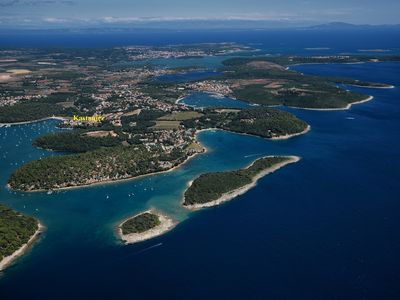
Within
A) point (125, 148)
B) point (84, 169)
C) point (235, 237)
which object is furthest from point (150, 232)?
point (125, 148)

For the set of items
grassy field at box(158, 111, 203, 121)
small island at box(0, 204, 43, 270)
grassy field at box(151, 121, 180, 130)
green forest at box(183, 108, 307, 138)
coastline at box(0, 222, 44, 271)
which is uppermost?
green forest at box(183, 108, 307, 138)

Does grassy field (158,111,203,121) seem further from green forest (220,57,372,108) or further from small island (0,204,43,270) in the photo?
small island (0,204,43,270)

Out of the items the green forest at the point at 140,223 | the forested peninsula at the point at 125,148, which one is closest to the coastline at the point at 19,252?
the green forest at the point at 140,223

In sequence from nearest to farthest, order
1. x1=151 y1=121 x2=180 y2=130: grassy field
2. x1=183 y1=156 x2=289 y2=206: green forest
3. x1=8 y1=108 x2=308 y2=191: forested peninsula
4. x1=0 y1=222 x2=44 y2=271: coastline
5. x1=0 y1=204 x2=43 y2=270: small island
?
x1=0 y1=222 x2=44 y2=271: coastline → x1=0 y1=204 x2=43 y2=270: small island → x1=183 y1=156 x2=289 y2=206: green forest → x1=8 y1=108 x2=308 y2=191: forested peninsula → x1=151 y1=121 x2=180 y2=130: grassy field

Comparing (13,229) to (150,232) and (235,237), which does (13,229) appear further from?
(235,237)

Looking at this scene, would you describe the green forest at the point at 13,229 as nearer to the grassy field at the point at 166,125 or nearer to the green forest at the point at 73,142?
the green forest at the point at 73,142

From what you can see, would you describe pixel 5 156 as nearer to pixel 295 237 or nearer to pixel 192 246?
pixel 192 246

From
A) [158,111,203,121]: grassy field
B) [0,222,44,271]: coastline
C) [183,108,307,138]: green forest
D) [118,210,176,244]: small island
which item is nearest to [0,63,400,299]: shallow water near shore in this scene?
[0,222,44,271]: coastline
